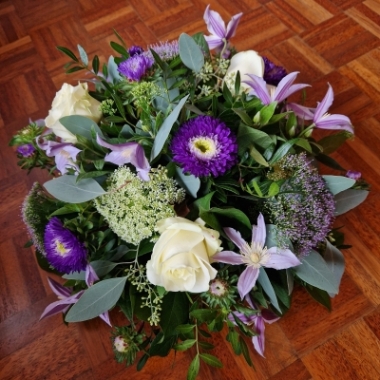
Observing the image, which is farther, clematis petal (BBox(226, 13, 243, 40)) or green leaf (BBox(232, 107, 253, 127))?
clematis petal (BBox(226, 13, 243, 40))

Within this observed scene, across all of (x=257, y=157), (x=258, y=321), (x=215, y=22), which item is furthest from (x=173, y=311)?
(x=215, y=22)

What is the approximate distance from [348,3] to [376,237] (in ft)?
2.30

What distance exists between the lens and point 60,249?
60 centimetres

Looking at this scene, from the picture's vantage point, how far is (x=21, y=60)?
1.19m

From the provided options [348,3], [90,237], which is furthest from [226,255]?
[348,3]

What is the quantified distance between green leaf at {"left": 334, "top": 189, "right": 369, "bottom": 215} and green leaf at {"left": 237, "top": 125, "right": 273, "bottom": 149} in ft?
0.61

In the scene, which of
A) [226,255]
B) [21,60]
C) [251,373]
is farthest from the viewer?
[21,60]

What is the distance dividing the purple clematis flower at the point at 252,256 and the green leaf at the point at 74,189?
0.19 meters

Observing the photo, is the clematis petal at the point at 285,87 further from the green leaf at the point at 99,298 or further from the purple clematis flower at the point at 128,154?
the green leaf at the point at 99,298

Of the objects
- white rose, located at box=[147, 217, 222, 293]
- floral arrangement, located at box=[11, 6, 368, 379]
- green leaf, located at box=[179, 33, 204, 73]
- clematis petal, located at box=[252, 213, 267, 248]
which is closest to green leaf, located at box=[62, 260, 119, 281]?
floral arrangement, located at box=[11, 6, 368, 379]

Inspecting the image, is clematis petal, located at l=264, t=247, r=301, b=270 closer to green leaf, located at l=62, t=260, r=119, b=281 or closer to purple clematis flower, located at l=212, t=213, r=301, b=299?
purple clematis flower, located at l=212, t=213, r=301, b=299

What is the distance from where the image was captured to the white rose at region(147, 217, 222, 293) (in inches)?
20.5

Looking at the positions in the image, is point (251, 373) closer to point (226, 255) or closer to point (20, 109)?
point (226, 255)

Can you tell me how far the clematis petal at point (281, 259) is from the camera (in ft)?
1.78
